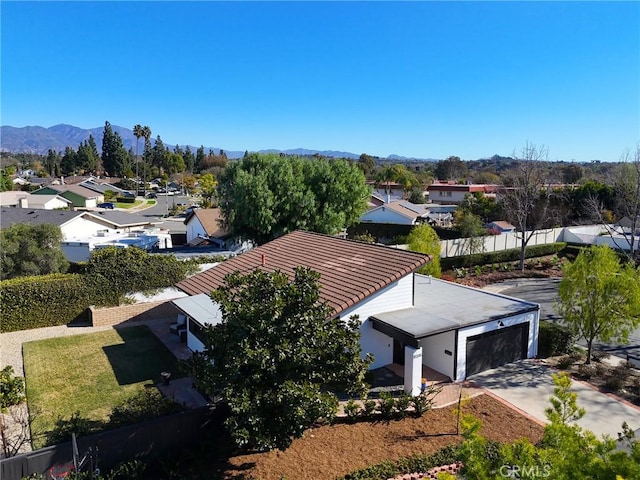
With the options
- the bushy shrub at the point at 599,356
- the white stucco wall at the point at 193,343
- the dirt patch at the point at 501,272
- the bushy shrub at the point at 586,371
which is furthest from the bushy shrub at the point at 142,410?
the dirt patch at the point at 501,272

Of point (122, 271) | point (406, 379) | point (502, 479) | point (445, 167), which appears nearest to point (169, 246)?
point (122, 271)

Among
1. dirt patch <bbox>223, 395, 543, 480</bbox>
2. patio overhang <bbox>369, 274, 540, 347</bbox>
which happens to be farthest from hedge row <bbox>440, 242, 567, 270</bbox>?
dirt patch <bbox>223, 395, 543, 480</bbox>

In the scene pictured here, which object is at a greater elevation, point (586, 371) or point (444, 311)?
point (444, 311)

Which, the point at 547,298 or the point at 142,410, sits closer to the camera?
the point at 142,410

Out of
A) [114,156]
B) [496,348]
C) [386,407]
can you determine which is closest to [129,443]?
[386,407]

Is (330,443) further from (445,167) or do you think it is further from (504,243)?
(445,167)

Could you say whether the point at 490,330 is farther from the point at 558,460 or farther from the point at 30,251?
the point at 30,251
